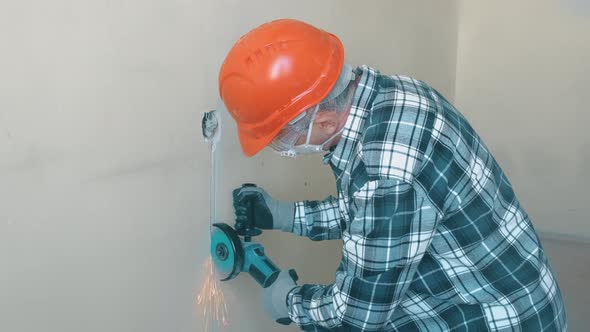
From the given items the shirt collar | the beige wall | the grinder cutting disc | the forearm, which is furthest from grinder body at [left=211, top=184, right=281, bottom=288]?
the beige wall

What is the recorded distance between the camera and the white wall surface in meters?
1.07

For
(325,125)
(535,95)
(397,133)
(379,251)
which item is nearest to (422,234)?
(379,251)

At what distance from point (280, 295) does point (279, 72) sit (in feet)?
1.75

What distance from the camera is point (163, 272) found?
1.42 metres

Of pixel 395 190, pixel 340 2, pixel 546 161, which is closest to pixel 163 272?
pixel 395 190

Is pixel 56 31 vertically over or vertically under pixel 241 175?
over

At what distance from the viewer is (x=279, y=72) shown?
1115mm

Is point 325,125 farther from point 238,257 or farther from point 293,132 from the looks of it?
point 238,257

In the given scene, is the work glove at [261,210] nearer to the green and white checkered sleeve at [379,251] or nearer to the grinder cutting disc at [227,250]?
the grinder cutting disc at [227,250]

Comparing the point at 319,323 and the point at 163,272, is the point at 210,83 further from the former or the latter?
the point at 319,323

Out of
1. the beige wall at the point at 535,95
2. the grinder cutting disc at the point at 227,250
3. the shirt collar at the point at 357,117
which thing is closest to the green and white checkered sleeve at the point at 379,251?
the shirt collar at the point at 357,117

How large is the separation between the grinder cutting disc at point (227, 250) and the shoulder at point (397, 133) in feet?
1.68

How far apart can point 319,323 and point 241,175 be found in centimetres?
52

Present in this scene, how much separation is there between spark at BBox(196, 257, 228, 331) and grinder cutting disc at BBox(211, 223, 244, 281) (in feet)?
0.11
